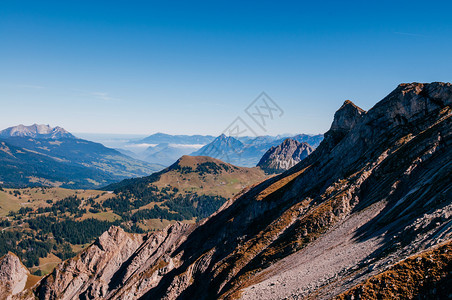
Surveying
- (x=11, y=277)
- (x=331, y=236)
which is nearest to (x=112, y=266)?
(x=11, y=277)

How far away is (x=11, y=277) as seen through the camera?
13988 centimetres

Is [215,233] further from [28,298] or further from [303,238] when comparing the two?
[28,298]

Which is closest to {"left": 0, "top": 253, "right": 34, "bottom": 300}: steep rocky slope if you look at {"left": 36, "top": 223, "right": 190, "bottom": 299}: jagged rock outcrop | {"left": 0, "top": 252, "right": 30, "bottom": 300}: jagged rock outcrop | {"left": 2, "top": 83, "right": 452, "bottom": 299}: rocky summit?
{"left": 0, "top": 252, "right": 30, "bottom": 300}: jagged rock outcrop

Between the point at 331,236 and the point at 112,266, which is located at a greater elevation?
the point at 331,236

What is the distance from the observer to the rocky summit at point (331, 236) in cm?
A: 4400

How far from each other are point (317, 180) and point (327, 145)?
1228 inches

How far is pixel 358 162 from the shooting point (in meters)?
95.9

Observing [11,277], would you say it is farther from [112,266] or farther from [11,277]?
[112,266]

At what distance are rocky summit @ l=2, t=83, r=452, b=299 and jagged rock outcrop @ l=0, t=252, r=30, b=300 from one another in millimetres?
15212

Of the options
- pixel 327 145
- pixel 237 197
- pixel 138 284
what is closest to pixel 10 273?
pixel 138 284

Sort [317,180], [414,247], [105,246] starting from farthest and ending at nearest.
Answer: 1. [105,246]
2. [317,180]
3. [414,247]

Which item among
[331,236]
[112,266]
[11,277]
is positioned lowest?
[11,277]

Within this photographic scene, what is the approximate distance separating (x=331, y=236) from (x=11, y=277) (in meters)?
150

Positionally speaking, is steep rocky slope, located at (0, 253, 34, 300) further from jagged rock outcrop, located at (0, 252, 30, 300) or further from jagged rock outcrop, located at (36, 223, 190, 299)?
jagged rock outcrop, located at (36, 223, 190, 299)
